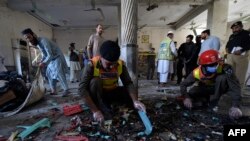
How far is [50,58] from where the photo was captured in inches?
133

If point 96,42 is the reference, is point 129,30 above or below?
above

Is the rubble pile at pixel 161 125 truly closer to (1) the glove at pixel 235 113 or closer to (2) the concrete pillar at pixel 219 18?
(1) the glove at pixel 235 113

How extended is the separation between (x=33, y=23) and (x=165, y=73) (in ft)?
25.3

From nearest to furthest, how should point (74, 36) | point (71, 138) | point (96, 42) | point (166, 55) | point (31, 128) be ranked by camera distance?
point (71, 138), point (31, 128), point (96, 42), point (166, 55), point (74, 36)

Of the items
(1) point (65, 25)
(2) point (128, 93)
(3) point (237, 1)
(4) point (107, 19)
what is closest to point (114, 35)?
(4) point (107, 19)

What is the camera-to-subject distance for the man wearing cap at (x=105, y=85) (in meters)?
→ 1.75

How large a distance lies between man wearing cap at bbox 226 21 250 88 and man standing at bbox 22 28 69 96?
3.54 meters

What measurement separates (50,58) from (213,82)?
2964mm

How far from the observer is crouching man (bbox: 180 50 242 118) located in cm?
214

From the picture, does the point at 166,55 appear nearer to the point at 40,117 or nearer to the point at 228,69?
the point at 228,69

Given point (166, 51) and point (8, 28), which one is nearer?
point (166, 51)

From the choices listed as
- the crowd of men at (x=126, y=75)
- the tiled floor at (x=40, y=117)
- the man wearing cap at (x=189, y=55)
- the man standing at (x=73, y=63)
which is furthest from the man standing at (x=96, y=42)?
the man standing at (x=73, y=63)

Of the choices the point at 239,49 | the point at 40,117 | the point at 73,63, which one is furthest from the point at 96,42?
the point at 73,63

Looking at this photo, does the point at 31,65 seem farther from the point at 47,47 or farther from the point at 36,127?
the point at 36,127
